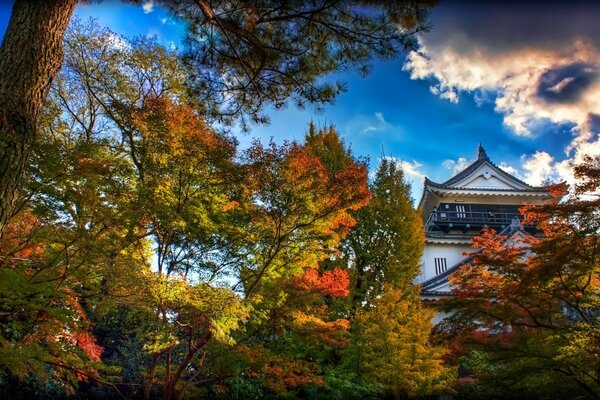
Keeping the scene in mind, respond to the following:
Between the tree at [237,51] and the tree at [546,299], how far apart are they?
15.5ft

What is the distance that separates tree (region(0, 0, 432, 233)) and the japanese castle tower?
1947cm

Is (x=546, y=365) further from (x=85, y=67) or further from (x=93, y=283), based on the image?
(x=85, y=67)

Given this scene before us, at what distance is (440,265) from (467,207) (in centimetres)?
451

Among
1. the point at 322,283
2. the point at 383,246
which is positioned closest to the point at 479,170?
the point at 383,246

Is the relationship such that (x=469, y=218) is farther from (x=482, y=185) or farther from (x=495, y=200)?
(x=482, y=185)

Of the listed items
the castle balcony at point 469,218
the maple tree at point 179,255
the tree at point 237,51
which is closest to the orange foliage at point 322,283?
the maple tree at point 179,255

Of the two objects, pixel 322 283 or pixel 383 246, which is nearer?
pixel 322 283

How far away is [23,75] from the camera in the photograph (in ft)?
10.5

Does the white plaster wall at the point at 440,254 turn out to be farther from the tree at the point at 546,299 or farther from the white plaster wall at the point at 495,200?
the tree at the point at 546,299

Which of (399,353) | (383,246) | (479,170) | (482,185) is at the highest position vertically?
(479,170)

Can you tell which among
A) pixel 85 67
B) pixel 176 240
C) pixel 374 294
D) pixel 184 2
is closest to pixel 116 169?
pixel 176 240

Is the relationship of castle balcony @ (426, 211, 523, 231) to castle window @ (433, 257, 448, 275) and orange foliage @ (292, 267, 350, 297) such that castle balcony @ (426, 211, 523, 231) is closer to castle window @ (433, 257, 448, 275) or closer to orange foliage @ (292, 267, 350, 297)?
castle window @ (433, 257, 448, 275)

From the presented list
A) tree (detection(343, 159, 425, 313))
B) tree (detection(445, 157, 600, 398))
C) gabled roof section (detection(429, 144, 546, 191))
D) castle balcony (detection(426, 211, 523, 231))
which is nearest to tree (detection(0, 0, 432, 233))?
tree (detection(445, 157, 600, 398))

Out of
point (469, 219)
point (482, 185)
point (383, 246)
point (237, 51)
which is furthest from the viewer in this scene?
point (482, 185)
